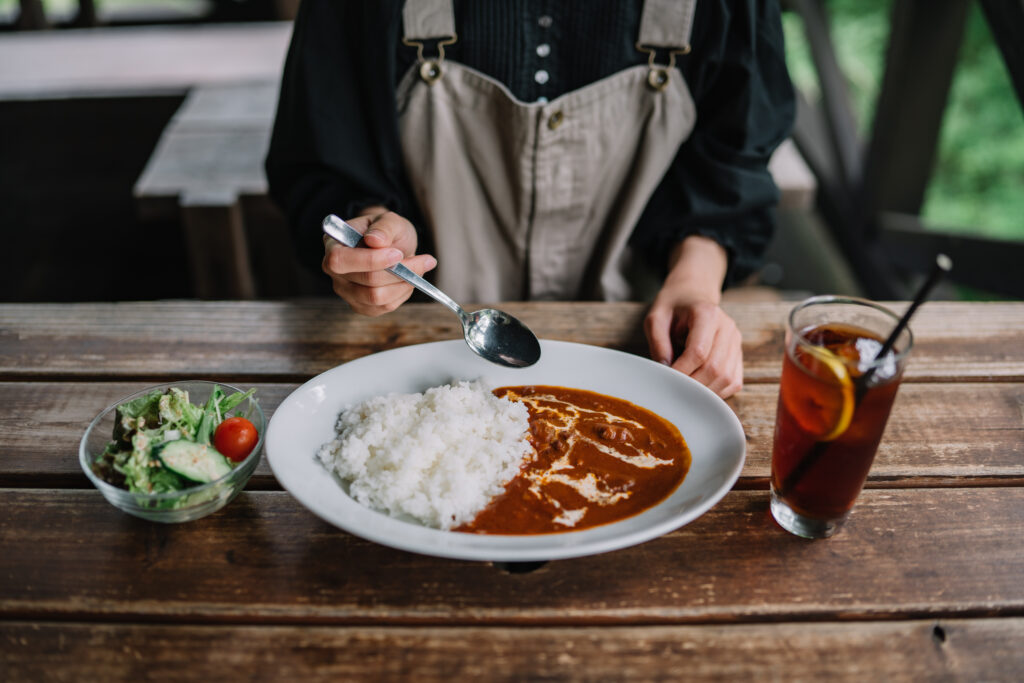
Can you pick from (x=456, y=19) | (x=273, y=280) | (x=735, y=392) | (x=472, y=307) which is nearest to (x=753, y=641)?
(x=735, y=392)

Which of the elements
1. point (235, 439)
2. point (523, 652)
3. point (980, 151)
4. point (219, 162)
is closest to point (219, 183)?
point (219, 162)

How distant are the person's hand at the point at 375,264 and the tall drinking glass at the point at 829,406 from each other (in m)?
0.55

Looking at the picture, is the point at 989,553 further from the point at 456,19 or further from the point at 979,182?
the point at 979,182

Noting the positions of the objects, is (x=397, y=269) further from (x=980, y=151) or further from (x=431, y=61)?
(x=980, y=151)

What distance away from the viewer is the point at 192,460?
0.87m

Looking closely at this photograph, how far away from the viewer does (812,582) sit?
0.86 meters

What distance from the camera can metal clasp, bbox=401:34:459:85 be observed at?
4.85 ft

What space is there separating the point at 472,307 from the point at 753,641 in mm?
811

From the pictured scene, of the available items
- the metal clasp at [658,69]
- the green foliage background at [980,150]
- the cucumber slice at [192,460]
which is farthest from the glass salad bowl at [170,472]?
the green foliage background at [980,150]

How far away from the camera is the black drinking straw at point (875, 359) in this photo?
74 centimetres

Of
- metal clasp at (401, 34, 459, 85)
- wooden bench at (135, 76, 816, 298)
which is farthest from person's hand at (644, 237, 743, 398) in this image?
wooden bench at (135, 76, 816, 298)

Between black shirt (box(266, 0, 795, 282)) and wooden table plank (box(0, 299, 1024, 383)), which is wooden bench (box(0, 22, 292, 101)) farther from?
wooden table plank (box(0, 299, 1024, 383))

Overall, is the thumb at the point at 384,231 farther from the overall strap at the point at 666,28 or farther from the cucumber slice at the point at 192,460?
the overall strap at the point at 666,28

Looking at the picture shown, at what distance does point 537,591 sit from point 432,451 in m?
0.22
